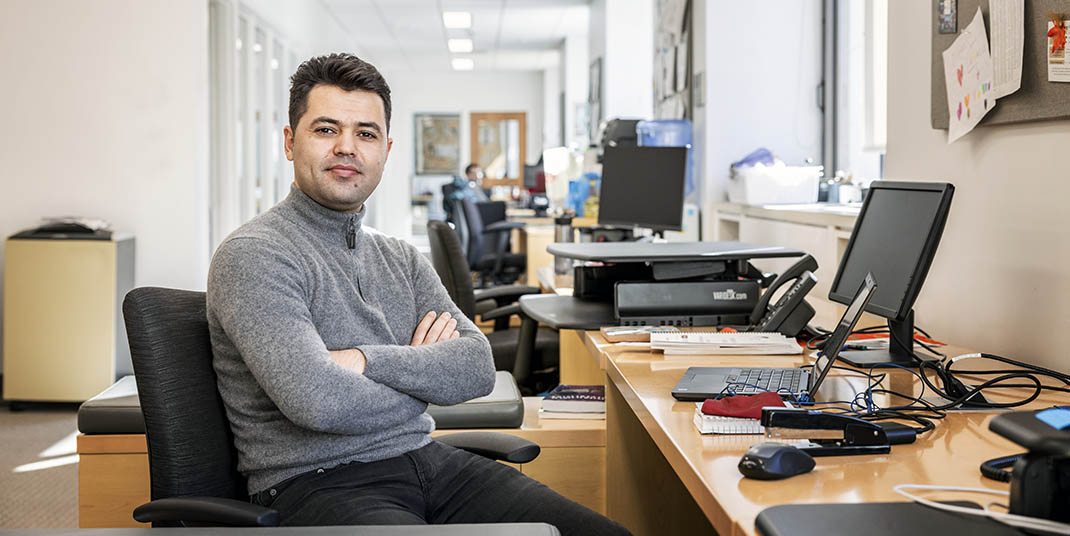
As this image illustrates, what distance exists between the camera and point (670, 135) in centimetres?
525

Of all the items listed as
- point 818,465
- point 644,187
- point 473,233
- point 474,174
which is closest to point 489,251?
point 473,233

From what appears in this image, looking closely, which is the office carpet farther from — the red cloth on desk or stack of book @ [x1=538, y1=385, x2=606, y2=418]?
the red cloth on desk

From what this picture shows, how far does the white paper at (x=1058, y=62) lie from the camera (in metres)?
1.87

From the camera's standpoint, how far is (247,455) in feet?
5.92

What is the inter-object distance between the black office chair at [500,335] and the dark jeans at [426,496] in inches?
66.1

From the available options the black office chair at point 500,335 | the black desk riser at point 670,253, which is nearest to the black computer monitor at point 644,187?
the black office chair at point 500,335

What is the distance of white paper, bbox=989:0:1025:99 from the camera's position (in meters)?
2.01

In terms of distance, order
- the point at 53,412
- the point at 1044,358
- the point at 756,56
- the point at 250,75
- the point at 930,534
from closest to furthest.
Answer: the point at 930,534 → the point at 1044,358 → the point at 756,56 → the point at 53,412 → the point at 250,75

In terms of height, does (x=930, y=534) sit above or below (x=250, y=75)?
below

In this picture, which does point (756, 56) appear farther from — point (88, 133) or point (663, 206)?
point (88, 133)

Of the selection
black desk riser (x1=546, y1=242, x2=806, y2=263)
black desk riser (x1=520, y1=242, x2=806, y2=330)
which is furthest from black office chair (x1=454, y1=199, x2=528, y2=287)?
black desk riser (x1=546, y1=242, x2=806, y2=263)

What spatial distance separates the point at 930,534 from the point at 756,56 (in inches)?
160

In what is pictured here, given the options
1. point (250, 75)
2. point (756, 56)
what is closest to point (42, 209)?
point (250, 75)

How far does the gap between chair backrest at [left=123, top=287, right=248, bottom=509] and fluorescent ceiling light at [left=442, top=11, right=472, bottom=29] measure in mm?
9280
